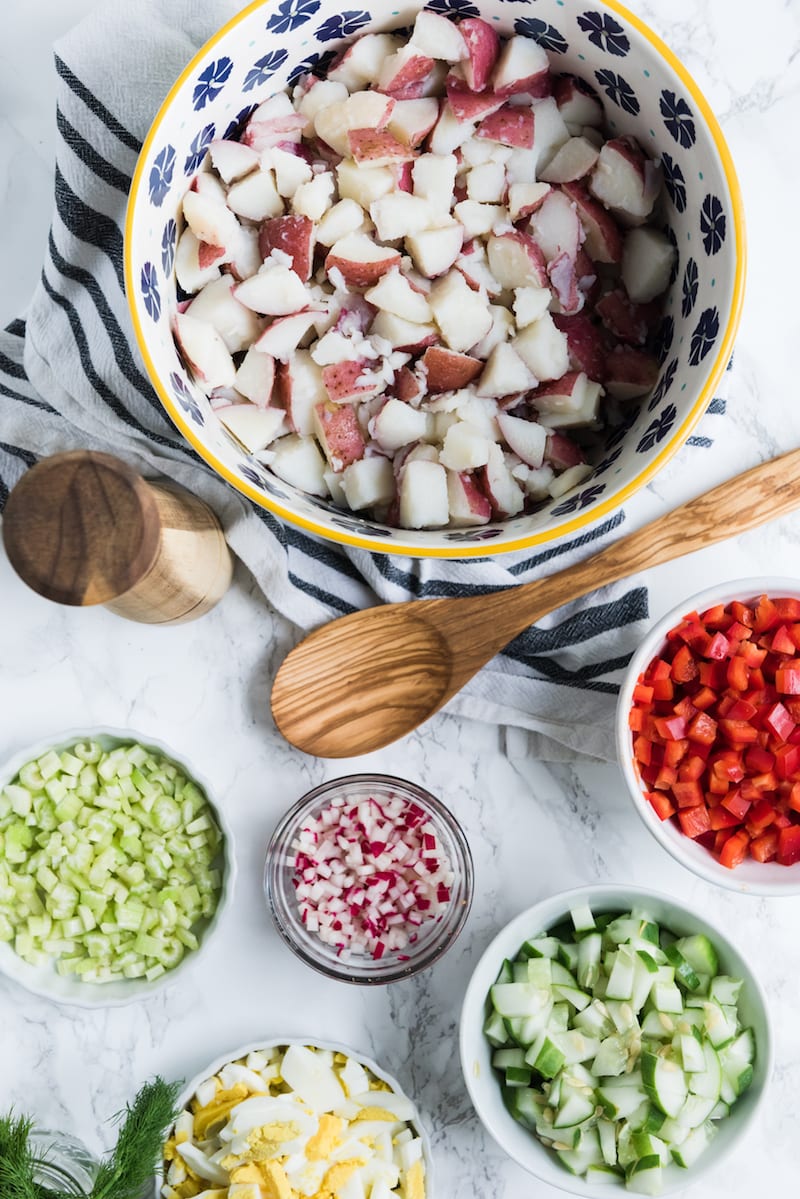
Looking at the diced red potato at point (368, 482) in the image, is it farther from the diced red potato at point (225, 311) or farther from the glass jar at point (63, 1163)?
the glass jar at point (63, 1163)

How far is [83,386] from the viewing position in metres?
1.54

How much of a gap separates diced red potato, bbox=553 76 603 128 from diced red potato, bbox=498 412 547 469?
0.34 meters

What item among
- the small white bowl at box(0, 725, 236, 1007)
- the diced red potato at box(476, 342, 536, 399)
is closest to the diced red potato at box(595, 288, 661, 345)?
the diced red potato at box(476, 342, 536, 399)

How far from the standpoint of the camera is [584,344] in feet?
4.25

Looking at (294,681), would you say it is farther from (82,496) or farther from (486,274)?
(486,274)

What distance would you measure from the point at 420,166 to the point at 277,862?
36.5 inches

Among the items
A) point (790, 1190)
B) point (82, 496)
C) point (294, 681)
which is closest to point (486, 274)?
point (82, 496)

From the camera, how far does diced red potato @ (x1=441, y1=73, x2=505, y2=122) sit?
1.25 m

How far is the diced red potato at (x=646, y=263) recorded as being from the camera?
4.22 ft

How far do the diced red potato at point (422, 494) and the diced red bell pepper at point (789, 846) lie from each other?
1.95ft

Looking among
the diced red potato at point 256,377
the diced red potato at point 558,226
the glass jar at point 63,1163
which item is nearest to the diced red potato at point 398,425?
the diced red potato at point 256,377

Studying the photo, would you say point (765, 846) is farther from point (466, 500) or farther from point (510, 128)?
point (510, 128)

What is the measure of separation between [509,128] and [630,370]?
292 millimetres

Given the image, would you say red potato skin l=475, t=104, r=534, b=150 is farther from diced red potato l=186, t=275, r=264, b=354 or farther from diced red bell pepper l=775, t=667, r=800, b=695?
diced red bell pepper l=775, t=667, r=800, b=695
